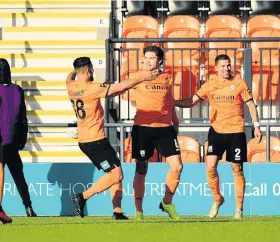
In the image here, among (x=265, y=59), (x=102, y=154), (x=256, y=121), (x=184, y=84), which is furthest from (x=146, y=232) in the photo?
(x=265, y=59)

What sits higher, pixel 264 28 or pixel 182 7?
pixel 182 7

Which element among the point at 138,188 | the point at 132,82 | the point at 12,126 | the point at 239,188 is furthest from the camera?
the point at 12,126

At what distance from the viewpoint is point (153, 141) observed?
11703 millimetres

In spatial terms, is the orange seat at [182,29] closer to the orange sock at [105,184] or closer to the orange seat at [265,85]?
the orange seat at [265,85]

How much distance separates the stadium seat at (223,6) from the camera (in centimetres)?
1716

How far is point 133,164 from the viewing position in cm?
1336

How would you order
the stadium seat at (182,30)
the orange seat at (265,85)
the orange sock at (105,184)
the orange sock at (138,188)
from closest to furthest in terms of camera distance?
1. the orange sock at (105,184)
2. the orange sock at (138,188)
3. the orange seat at (265,85)
4. the stadium seat at (182,30)

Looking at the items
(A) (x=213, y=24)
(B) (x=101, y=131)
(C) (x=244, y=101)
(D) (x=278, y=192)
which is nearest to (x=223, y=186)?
(D) (x=278, y=192)

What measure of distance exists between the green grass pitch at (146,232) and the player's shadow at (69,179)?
2.65 meters

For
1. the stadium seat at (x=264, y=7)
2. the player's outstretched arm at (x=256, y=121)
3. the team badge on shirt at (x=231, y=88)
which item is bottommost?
the player's outstretched arm at (x=256, y=121)

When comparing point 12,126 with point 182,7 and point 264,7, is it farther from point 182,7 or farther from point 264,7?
point 264,7

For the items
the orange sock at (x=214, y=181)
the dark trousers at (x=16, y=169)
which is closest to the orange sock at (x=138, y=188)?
the orange sock at (x=214, y=181)

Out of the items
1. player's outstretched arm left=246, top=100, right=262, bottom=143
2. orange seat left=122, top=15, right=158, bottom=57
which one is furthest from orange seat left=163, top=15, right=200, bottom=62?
player's outstretched arm left=246, top=100, right=262, bottom=143

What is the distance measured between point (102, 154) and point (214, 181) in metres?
1.55
